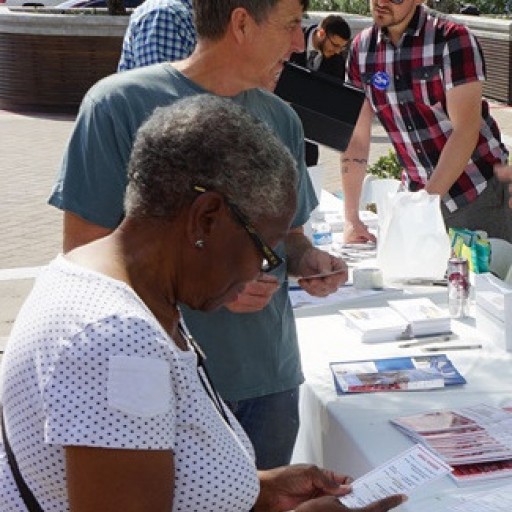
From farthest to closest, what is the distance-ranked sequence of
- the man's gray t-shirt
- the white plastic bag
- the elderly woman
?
the white plastic bag, the man's gray t-shirt, the elderly woman

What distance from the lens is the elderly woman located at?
1.38 m

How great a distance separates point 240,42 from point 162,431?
1177mm

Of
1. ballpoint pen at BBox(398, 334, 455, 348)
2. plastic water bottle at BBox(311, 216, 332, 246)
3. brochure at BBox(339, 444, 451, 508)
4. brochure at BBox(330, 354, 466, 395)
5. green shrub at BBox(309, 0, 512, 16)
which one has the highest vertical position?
brochure at BBox(339, 444, 451, 508)

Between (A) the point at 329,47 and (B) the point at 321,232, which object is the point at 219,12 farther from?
(A) the point at 329,47

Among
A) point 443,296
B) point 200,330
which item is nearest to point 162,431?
point 200,330

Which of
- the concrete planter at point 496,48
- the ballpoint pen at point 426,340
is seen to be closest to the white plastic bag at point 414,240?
the ballpoint pen at point 426,340

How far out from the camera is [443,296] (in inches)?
137

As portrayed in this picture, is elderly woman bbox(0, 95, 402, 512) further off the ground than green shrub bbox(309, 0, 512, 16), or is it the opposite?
elderly woman bbox(0, 95, 402, 512)

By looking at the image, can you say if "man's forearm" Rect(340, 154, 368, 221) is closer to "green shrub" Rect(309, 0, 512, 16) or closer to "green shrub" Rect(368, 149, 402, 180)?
"green shrub" Rect(368, 149, 402, 180)

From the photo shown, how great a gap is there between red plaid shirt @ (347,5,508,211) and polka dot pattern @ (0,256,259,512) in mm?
2616

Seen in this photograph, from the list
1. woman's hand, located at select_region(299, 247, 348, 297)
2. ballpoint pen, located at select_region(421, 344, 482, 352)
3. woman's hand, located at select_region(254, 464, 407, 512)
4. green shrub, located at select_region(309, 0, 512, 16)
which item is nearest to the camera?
woman's hand, located at select_region(254, 464, 407, 512)

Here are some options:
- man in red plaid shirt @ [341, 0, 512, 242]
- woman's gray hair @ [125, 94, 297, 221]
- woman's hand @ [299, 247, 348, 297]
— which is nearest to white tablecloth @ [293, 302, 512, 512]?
woman's hand @ [299, 247, 348, 297]

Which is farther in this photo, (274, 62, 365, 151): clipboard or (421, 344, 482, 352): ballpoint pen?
(274, 62, 365, 151): clipboard

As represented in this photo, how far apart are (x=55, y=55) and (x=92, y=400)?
466 inches
